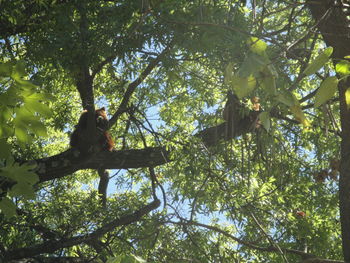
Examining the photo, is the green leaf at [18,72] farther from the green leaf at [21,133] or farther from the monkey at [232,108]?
the monkey at [232,108]

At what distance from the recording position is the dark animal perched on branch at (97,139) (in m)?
4.48

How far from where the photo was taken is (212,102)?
4891mm

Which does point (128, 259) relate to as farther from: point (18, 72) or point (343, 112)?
point (343, 112)

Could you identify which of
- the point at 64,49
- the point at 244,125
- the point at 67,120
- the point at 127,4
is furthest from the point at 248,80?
the point at 67,120

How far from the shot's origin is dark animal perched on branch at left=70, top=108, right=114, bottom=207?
448 cm

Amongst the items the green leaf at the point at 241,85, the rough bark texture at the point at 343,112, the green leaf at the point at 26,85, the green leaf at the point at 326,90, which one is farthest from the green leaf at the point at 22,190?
the rough bark texture at the point at 343,112

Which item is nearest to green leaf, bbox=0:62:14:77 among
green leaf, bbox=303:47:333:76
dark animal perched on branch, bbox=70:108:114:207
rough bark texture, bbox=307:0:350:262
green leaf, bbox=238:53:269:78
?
green leaf, bbox=238:53:269:78

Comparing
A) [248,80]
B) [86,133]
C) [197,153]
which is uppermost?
[86,133]

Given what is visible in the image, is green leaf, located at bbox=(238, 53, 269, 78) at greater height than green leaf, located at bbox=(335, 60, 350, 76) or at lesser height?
lesser

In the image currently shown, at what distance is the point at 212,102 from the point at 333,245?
6.37 ft

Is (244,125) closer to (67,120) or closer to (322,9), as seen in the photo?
(322,9)

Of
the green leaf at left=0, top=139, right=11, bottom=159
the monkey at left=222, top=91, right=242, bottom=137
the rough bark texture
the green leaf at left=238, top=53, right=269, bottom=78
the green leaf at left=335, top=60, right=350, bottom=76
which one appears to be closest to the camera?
A: the green leaf at left=238, top=53, right=269, bottom=78

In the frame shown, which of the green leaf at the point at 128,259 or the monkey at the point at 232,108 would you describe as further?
the monkey at the point at 232,108

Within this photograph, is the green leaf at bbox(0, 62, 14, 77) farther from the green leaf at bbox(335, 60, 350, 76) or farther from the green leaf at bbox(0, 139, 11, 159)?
the green leaf at bbox(335, 60, 350, 76)
